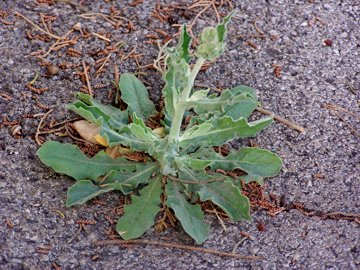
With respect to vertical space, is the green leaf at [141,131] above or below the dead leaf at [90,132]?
above

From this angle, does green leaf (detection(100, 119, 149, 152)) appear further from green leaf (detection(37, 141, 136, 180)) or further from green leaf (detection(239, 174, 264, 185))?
green leaf (detection(239, 174, 264, 185))

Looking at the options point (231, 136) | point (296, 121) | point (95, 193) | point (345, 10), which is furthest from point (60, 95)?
point (345, 10)

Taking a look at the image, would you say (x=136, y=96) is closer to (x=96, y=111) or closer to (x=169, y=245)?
(x=96, y=111)

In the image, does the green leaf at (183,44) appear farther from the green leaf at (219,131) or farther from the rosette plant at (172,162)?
the green leaf at (219,131)

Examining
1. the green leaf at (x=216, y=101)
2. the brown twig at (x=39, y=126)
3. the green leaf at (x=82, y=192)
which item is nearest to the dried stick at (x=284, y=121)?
the green leaf at (x=216, y=101)

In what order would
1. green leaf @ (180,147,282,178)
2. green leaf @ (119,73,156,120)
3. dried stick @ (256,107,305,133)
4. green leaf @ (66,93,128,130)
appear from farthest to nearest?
dried stick @ (256,107,305,133) < green leaf @ (119,73,156,120) < green leaf @ (180,147,282,178) < green leaf @ (66,93,128,130)

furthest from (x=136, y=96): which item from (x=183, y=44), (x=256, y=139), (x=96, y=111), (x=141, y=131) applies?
(x=256, y=139)

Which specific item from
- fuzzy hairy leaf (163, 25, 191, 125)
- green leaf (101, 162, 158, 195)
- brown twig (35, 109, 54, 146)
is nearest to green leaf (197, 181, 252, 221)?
green leaf (101, 162, 158, 195)
